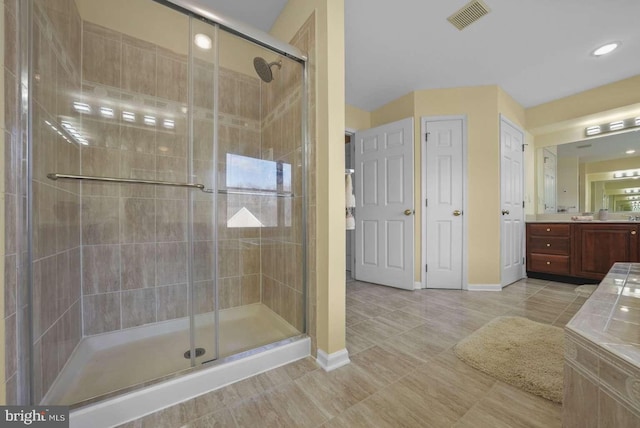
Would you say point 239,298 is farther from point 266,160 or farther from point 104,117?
point 104,117

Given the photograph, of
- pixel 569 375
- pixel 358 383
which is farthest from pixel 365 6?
pixel 358 383

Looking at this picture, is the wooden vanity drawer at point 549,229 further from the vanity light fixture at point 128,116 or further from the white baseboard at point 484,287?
the vanity light fixture at point 128,116

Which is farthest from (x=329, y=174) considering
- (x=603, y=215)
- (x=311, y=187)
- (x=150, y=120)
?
(x=603, y=215)

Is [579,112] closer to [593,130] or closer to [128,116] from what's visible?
[593,130]

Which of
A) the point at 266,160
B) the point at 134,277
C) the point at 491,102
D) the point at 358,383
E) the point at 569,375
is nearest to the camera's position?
the point at 569,375

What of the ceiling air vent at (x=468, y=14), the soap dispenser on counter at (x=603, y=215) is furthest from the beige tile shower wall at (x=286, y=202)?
the soap dispenser on counter at (x=603, y=215)

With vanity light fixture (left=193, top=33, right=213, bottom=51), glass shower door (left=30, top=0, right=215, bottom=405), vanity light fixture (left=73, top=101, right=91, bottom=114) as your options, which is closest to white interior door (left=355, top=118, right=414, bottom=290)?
glass shower door (left=30, top=0, right=215, bottom=405)

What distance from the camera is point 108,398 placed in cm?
102

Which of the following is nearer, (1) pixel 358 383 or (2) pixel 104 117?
(1) pixel 358 383

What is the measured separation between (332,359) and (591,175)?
4394 millimetres

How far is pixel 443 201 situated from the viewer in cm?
296

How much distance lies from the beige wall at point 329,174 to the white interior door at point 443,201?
1932 mm

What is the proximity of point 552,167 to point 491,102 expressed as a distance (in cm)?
178

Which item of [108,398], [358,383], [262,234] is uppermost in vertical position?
[262,234]
